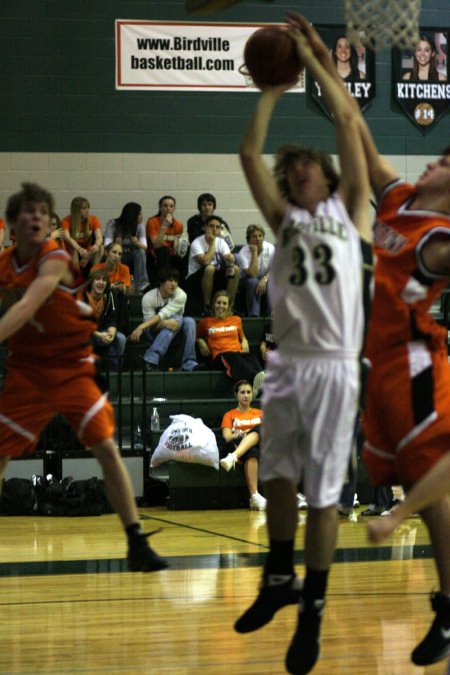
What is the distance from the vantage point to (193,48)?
1417 centimetres

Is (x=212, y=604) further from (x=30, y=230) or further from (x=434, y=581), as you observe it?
(x=30, y=230)

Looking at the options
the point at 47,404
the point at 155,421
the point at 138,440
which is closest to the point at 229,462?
the point at 155,421

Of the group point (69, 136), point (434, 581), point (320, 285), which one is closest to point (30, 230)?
point (320, 285)

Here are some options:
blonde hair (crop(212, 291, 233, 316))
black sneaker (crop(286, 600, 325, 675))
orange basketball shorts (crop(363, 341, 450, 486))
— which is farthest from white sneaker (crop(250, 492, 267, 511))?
black sneaker (crop(286, 600, 325, 675))

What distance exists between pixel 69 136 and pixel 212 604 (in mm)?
9463

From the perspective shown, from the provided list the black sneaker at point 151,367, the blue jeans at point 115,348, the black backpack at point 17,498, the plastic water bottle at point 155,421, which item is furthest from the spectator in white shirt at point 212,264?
the black backpack at point 17,498

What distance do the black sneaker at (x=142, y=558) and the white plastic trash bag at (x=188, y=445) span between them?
17.8 ft

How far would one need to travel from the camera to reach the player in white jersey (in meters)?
3.88

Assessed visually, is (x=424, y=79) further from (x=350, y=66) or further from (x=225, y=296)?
(x=225, y=296)

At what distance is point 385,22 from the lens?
16.6ft

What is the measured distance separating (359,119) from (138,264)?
29.6 ft

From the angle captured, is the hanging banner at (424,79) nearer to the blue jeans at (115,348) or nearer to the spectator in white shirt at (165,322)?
the spectator in white shirt at (165,322)

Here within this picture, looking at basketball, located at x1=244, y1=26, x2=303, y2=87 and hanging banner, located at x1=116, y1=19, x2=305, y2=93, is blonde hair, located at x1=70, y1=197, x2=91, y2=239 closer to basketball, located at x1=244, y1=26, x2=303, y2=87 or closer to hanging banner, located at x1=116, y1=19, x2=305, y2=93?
hanging banner, located at x1=116, y1=19, x2=305, y2=93

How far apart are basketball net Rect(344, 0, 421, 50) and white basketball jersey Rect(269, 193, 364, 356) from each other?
1378 millimetres
